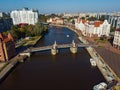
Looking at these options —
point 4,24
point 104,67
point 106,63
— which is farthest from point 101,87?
point 4,24

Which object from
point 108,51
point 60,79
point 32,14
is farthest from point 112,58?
point 32,14

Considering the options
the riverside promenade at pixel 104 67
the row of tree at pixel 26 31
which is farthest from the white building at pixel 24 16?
the riverside promenade at pixel 104 67

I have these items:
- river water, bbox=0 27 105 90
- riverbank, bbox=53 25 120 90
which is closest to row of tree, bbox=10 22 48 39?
river water, bbox=0 27 105 90

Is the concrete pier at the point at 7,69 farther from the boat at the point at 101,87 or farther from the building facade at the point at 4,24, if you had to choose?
the building facade at the point at 4,24

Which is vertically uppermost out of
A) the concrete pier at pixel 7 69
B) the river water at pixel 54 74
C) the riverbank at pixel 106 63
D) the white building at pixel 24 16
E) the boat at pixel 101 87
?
the white building at pixel 24 16

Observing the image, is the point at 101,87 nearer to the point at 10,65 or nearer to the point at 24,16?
the point at 10,65

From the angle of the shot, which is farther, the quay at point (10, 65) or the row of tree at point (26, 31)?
the row of tree at point (26, 31)

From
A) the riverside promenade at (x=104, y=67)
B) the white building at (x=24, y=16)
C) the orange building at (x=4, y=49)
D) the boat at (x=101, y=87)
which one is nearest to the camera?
the boat at (x=101, y=87)

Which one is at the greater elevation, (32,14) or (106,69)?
(32,14)

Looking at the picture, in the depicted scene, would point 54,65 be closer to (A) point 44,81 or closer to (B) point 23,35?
(A) point 44,81
